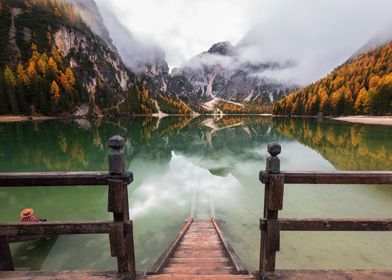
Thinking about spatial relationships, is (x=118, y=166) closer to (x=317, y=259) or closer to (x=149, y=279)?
(x=149, y=279)

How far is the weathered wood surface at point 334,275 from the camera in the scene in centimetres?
367

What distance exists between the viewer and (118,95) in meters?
188

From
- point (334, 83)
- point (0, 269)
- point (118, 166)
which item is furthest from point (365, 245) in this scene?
point (334, 83)

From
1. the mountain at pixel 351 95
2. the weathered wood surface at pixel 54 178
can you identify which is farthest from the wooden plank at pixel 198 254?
the mountain at pixel 351 95

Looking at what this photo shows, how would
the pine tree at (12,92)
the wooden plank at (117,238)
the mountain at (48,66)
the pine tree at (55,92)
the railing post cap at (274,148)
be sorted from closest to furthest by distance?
the railing post cap at (274,148), the wooden plank at (117,238), the pine tree at (12,92), the mountain at (48,66), the pine tree at (55,92)

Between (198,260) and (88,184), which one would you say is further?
(198,260)

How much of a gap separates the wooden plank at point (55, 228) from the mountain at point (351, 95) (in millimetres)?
111818

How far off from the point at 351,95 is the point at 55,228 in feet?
421

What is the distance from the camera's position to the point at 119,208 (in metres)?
3.45

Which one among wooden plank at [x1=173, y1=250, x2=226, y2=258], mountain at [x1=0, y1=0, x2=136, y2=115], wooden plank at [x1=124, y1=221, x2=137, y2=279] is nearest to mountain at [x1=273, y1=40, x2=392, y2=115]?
wooden plank at [x1=173, y1=250, x2=226, y2=258]

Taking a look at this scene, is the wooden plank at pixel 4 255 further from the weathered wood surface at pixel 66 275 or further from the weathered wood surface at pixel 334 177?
the weathered wood surface at pixel 334 177

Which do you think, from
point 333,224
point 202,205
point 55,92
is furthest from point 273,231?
point 55,92

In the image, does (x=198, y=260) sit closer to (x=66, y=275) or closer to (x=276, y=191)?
(x=66, y=275)

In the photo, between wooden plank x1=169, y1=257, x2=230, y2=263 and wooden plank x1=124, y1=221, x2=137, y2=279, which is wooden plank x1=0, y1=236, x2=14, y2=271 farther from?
wooden plank x1=169, y1=257, x2=230, y2=263
